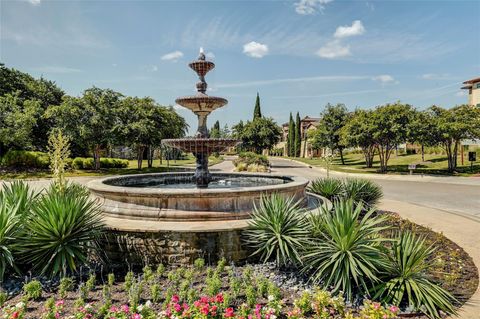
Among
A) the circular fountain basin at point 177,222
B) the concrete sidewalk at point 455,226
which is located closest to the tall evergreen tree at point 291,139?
the concrete sidewalk at point 455,226

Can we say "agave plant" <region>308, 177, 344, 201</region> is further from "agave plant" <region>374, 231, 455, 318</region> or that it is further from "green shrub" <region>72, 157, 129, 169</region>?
"green shrub" <region>72, 157, 129, 169</region>

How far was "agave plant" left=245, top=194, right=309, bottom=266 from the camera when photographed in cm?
530

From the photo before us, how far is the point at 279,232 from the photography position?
5.41 meters

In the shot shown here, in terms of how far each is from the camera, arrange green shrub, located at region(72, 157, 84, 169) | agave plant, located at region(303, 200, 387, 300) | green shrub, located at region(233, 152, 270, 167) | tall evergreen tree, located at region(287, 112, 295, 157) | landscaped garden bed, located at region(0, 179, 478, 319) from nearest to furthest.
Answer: landscaped garden bed, located at region(0, 179, 478, 319), agave plant, located at region(303, 200, 387, 300), green shrub, located at region(72, 157, 84, 169), green shrub, located at region(233, 152, 270, 167), tall evergreen tree, located at region(287, 112, 295, 157)

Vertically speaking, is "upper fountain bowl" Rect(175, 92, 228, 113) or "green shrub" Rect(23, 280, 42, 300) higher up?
"upper fountain bowl" Rect(175, 92, 228, 113)

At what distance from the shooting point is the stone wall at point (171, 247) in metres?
5.61

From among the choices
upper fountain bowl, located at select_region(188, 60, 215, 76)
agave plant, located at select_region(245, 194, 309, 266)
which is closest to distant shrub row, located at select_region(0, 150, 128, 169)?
upper fountain bowl, located at select_region(188, 60, 215, 76)

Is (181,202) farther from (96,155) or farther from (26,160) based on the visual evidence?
(26,160)

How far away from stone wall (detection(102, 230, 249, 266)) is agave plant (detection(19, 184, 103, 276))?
2.05 ft

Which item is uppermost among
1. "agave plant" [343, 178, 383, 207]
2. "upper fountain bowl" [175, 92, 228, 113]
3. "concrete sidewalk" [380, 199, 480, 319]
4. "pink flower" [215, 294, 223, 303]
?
"upper fountain bowl" [175, 92, 228, 113]

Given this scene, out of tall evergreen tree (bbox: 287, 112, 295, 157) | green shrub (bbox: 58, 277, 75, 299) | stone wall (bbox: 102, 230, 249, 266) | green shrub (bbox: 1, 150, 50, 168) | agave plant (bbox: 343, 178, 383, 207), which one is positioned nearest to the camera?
green shrub (bbox: 58, 277, 75, 299)

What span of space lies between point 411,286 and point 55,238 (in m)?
5.88

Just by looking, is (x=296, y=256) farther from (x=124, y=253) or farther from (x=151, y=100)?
(x=151, y=100)

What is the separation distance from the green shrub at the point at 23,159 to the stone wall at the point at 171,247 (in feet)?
83.6
